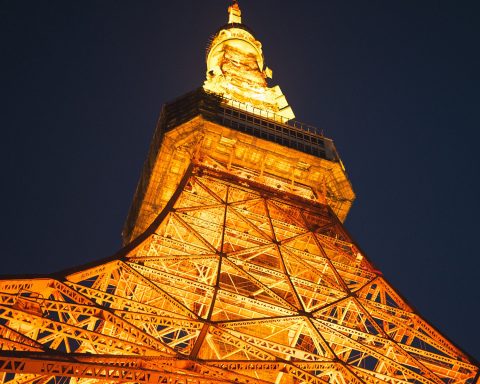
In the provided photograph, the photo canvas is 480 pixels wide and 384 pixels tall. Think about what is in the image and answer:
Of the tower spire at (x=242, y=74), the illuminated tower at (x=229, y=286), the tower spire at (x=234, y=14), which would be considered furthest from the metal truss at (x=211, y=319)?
the tower spire at (x=234, y=14)

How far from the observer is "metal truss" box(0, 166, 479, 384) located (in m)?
10.6

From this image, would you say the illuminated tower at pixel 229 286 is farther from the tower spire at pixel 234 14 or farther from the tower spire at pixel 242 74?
the tower spire at pixel 234 14

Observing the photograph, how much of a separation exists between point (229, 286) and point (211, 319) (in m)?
4.99

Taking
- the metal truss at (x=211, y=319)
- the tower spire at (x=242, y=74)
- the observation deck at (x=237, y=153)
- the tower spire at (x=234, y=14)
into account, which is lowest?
the metal truss at (x=211, y=319)

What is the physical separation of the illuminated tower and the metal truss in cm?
4

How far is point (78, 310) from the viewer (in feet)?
41.0

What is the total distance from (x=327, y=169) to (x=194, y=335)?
1499 centimetres

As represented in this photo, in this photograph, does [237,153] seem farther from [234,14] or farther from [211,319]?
[234,14]

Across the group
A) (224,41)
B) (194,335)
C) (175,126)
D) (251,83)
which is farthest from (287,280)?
(224,41)

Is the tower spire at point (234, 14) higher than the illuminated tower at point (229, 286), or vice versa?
the tower spire at point (234, 14)

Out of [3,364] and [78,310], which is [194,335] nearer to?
[78,310]

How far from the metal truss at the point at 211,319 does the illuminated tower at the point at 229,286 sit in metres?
0.04

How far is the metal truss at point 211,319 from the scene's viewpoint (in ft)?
34.8

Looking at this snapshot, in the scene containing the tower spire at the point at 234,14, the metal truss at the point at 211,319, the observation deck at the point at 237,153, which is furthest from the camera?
the tower spire at the point at 234,14
